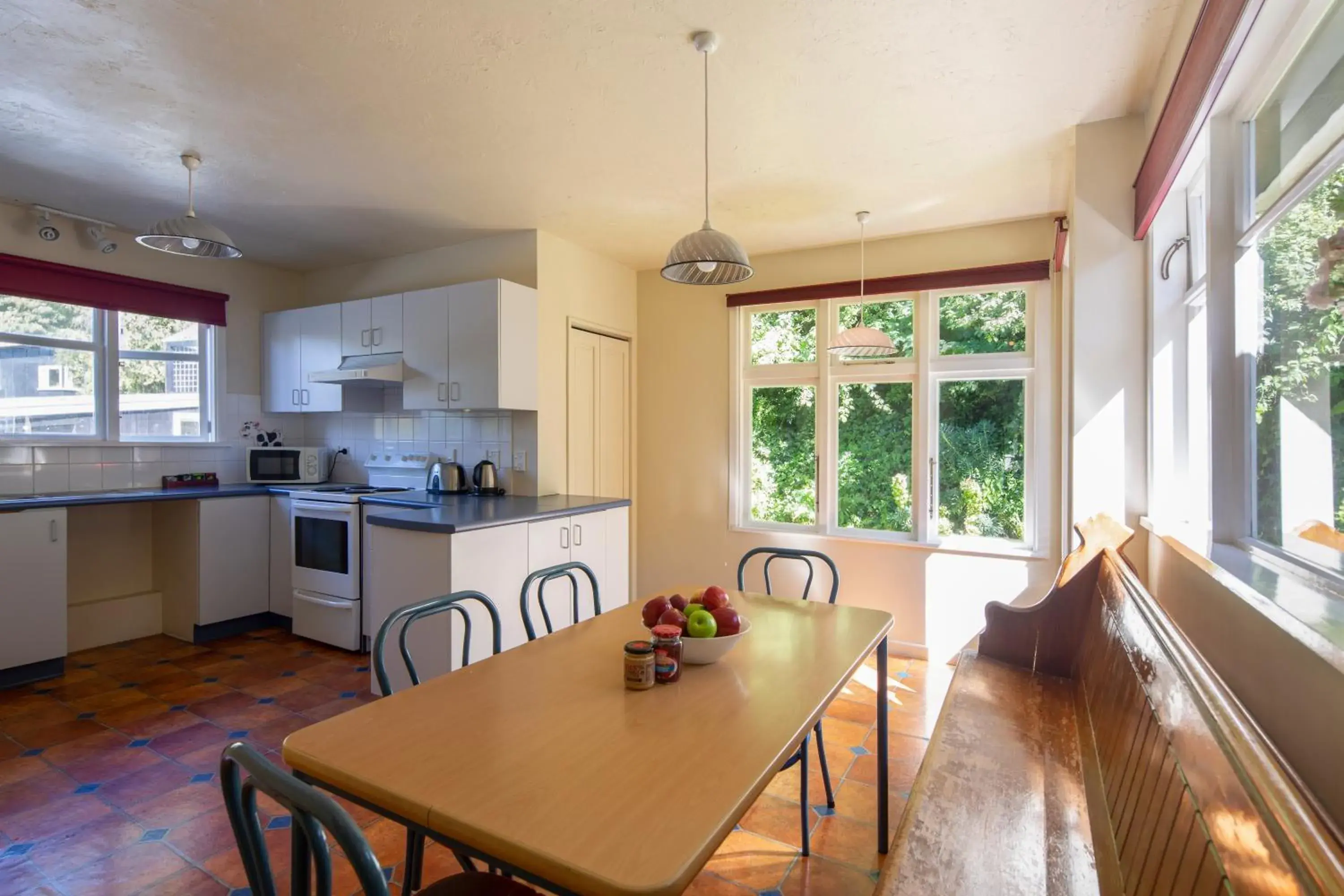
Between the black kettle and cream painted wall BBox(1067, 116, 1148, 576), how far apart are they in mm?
3108

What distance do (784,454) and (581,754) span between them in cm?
348

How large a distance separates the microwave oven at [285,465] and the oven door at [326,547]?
683mm

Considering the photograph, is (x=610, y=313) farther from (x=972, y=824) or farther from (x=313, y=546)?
(x=972, y=824)

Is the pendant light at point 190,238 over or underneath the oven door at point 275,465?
over

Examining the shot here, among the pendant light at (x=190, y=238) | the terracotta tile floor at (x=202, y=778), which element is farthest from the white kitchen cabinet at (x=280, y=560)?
the pendant light at (x=190, y=238)

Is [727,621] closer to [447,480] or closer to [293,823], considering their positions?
[293,823]

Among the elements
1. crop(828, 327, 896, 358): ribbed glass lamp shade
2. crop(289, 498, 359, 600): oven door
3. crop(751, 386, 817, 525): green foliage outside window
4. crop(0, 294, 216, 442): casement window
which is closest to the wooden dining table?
crop(828, 327, 896, 358): ribbed glass lamp shade

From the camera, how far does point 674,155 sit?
297 cm

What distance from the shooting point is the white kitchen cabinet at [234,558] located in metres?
4.03

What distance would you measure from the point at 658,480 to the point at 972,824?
11.7ft

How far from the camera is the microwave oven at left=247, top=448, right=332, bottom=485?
470 centimetres

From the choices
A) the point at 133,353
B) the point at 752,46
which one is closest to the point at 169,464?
the point at 133,353

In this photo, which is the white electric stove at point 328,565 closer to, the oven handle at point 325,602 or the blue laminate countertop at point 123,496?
the oven handle at point 325,602

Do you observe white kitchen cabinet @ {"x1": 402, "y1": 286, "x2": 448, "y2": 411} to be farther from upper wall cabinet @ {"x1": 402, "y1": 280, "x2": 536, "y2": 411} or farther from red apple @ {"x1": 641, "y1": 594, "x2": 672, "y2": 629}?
red apple @ {"x1": 641, "y1": 594, "x2": 672, "y2": 629}
